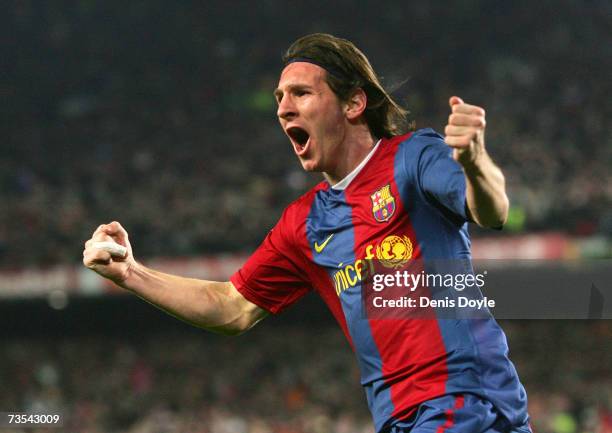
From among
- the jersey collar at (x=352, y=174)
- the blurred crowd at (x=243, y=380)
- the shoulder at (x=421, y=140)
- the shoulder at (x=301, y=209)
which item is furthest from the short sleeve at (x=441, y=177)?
the blurred crowd at (x=243, y=380)

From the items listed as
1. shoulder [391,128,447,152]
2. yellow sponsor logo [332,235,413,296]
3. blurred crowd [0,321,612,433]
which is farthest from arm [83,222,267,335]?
blurred crowd [0,321,612,433]

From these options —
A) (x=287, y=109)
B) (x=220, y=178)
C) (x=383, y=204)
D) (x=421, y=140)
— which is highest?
(x=220, y=178)

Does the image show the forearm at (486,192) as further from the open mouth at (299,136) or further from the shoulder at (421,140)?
the open mouth at (299,136)

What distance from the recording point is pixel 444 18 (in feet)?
59.0

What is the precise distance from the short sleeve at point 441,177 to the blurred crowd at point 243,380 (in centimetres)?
886

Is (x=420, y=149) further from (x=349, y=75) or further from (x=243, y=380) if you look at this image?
(x=243, y=380)

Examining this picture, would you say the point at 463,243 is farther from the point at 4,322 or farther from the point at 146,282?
the point at 4,322

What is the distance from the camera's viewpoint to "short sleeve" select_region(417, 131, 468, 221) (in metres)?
2.65

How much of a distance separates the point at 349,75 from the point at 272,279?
0.79 m

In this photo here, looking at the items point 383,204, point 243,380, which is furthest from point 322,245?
point 243,380

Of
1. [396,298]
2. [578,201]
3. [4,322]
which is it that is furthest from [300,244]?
[4,322]

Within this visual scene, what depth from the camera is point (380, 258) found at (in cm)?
300

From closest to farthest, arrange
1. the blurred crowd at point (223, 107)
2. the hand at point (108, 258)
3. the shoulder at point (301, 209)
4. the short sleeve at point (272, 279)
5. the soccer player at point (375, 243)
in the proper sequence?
the soccer player at point (375, 243) → the hand at point (108, 258) → the shoulder at point (301, 209) → the short sleeve at point (272, 279) → the blurred crowd at point (223, 107)

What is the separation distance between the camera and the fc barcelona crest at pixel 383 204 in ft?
9.84
